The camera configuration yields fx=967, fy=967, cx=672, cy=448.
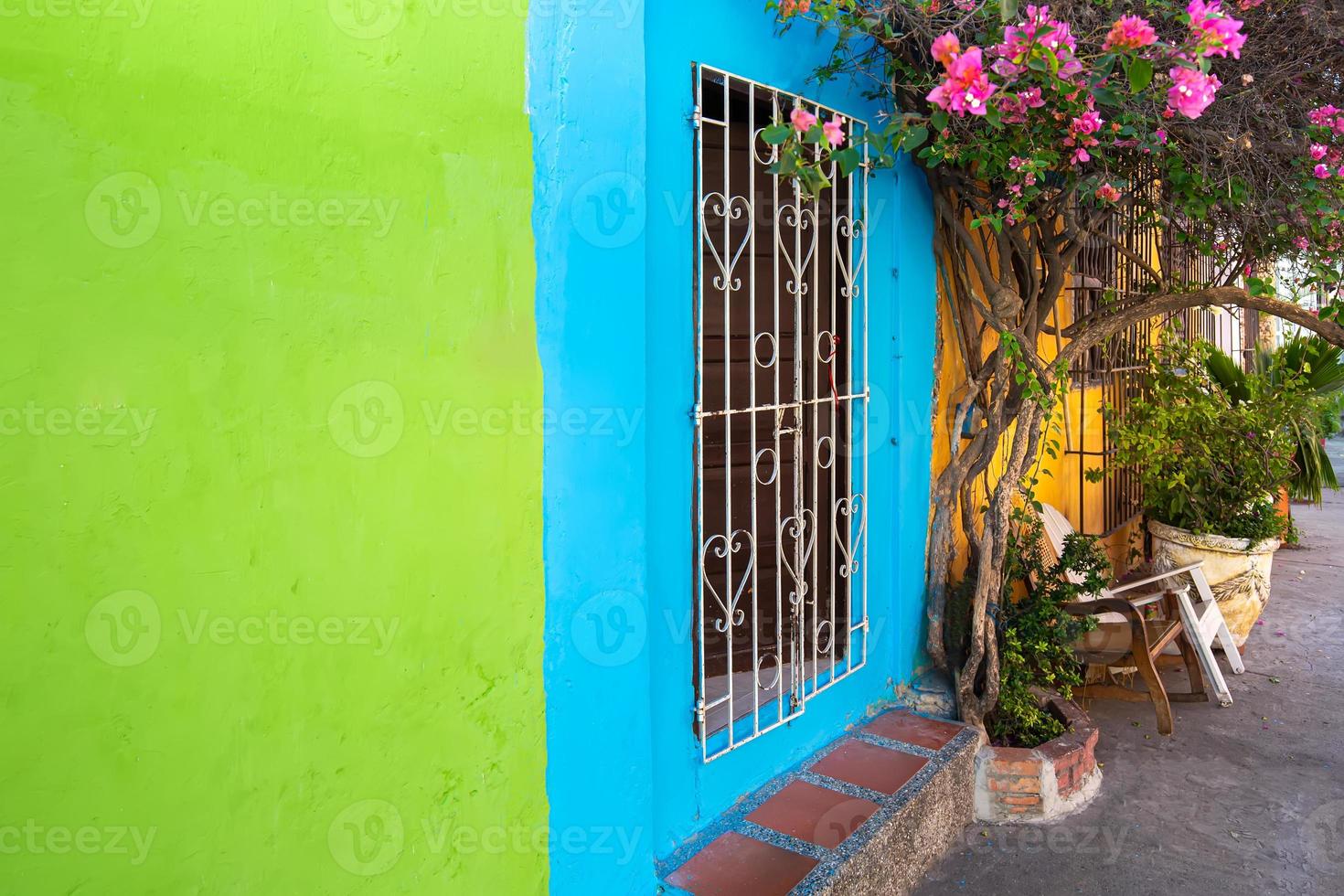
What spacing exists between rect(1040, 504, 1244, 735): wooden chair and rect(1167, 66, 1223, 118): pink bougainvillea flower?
2548 millimetres

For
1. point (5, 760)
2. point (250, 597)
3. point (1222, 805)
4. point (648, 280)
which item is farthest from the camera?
point (1222, 805)

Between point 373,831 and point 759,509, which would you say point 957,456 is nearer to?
point 759,509

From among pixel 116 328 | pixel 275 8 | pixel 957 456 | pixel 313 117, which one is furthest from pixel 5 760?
pixel 957 456

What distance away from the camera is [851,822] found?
3184 millimetres

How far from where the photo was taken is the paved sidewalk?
3449 millimetres

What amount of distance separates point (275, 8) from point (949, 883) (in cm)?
335

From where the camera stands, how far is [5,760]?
155cm

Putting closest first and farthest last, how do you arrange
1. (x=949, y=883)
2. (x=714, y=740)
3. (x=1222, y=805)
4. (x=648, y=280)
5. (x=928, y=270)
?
(x=648, y=280) < (x=714, y=740) < (x=949, y=883) < (x=1222, y=805) < (x=928, y=270)
